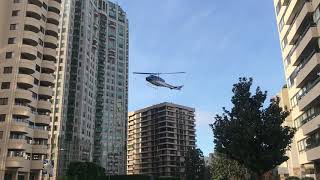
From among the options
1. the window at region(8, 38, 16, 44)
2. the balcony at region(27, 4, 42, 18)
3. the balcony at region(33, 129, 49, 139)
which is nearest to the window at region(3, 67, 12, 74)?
the window at region(8, 38, 16, 44)

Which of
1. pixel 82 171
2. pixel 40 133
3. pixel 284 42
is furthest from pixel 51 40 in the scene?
pixel 284 42

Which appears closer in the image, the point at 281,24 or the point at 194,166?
the point at 281,24

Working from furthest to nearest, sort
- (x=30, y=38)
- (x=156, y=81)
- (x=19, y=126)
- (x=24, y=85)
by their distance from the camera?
(x=156, y=81) < (x=30, y=38) < (x=24, y=85) < (x=19, y=126)

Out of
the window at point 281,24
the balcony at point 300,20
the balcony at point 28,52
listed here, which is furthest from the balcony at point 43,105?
the balcony at point 300,20

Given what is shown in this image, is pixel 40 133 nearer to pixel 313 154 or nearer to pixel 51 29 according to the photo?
pixel 51 29

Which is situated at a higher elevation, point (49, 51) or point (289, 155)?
point (49, 51)

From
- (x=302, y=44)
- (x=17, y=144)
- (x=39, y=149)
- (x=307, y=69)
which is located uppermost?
(x=302, y=44)

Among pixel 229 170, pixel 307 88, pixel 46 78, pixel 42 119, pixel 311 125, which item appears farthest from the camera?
pixel 46 78

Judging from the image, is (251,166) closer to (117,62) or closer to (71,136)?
(71,136)
